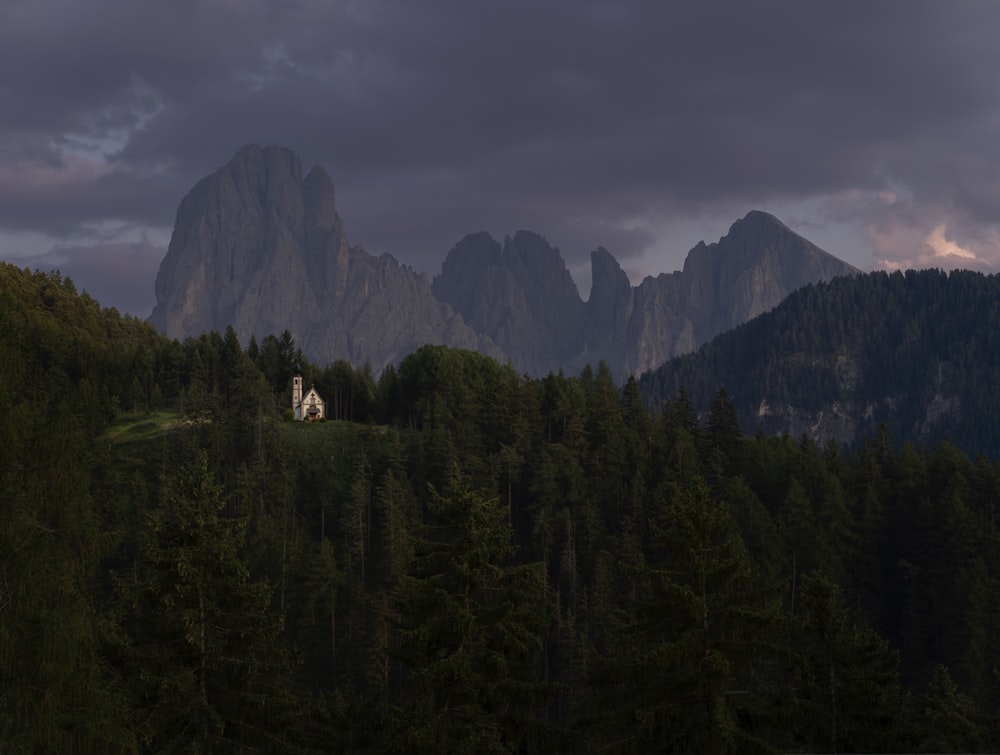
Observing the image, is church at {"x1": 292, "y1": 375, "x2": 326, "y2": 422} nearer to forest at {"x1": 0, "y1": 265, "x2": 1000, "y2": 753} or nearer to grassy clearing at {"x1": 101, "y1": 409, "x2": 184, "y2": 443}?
forest at {"x1": 0, "y1": 265, "x2": 1000, "y2": 753}

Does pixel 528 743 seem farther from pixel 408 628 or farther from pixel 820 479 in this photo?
pixel 820 479

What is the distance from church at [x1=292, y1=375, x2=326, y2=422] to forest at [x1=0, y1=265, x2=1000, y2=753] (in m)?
3.99

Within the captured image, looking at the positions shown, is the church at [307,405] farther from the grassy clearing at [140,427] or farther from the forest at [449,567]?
the grassy clearing at [140,427]

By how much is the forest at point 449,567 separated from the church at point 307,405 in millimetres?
3988

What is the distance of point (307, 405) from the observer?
4838 inches

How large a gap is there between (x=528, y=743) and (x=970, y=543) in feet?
213

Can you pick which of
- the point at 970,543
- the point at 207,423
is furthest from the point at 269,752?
the point at 207,423

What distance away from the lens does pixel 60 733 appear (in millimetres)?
16141

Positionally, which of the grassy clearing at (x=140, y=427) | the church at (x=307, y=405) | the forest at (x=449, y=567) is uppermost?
the church at (x=307, y=405)

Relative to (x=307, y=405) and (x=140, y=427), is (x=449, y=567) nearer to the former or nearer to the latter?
(x=140, y=427)

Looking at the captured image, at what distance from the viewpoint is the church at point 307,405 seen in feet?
401

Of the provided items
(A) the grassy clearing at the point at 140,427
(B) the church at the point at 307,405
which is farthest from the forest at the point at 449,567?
(B) the church at the point at 307,405

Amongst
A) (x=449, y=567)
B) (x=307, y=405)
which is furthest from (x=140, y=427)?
(x=449, y=567)

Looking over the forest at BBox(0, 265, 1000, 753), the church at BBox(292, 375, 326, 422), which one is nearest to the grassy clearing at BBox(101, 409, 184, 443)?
the forest at BBox(0, 265, 1000, 753)
